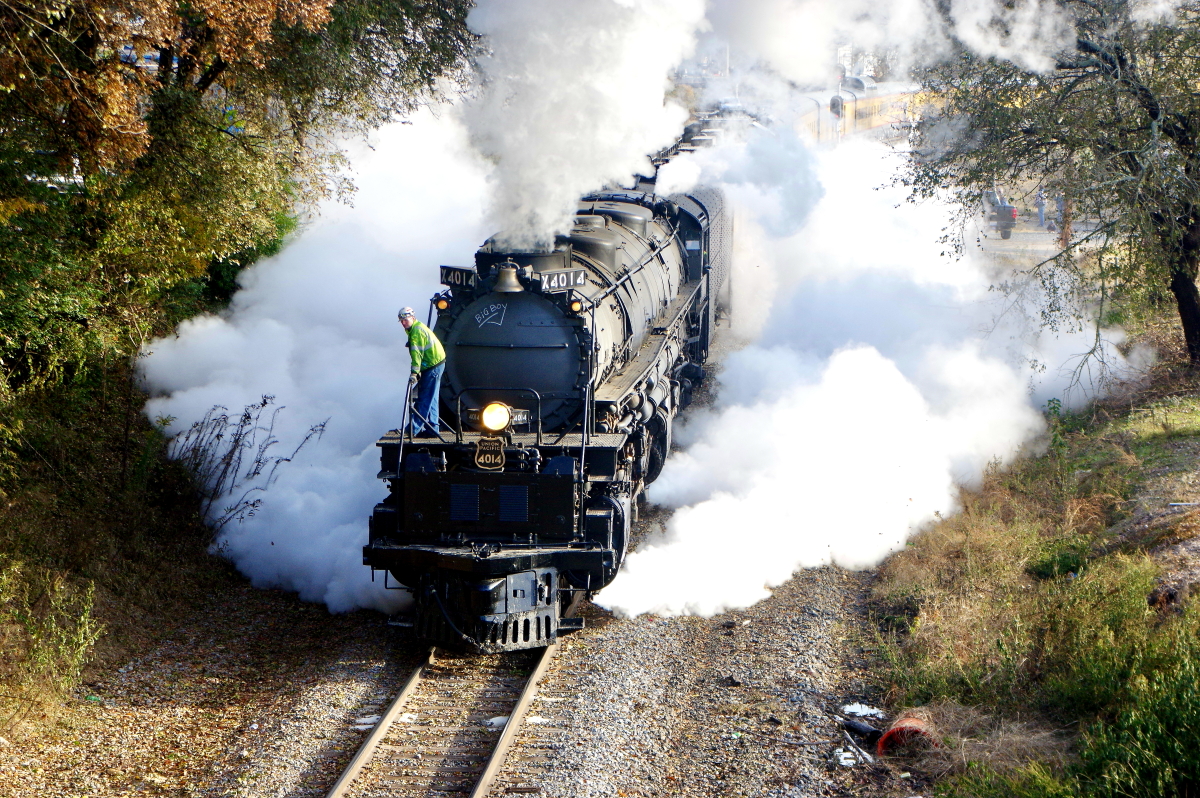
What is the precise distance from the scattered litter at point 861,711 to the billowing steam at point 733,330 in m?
2.16

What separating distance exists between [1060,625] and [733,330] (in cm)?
1300

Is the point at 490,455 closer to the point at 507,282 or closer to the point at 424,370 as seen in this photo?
the point at 424,370

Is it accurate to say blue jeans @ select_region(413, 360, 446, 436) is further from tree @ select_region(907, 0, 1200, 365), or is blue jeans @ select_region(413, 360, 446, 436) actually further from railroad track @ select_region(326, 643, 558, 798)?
tree @ select_region(907, 0, 1200, 365)

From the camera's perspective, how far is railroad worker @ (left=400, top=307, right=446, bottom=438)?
8.34 meters

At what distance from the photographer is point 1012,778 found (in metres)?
5.77

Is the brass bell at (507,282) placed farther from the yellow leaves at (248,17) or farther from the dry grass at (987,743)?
the dry grass at (987,743)

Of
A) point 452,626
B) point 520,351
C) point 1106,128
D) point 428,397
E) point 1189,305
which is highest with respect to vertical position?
point 1106,128

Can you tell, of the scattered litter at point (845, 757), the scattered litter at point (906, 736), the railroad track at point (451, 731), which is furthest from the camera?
the scattered litter at point (906, 736)

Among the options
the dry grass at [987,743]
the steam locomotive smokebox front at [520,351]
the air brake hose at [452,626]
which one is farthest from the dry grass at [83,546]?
the dry grass at [987,743]

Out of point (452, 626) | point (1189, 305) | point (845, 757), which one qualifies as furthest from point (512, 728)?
point (1189, 305)

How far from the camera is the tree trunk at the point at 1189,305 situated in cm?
1414

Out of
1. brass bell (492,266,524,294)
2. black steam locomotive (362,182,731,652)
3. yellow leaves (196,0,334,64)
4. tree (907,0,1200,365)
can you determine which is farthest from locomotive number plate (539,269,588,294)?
tree (907,0,1200,365)

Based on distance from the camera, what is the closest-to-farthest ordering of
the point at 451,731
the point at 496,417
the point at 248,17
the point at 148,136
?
the point at 451,731
the point at 496,417
the point at 148,136
the point at 248,17

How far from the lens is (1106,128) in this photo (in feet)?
42.8
